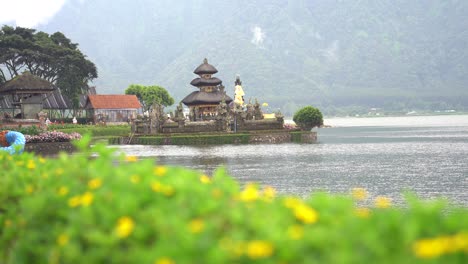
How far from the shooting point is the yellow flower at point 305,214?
18.7 ft

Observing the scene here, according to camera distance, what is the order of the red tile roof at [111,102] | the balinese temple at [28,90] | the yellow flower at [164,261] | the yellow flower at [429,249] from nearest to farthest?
the yellow flower at [429,249] → the yellow flower at [164,261] → the balinese temple at [28,90] → the red tile roof at [111,102]

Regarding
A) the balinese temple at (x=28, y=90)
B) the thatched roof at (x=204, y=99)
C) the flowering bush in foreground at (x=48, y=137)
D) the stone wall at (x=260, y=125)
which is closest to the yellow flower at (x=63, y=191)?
the flowering bush in foreground at (x=48, y=137)

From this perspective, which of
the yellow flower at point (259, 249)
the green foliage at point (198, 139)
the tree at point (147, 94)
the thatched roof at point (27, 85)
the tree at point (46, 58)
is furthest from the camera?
the tree at point (147, 94)

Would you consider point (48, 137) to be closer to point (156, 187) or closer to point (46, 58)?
point (156, 187)

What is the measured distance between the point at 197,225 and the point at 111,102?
348 ft

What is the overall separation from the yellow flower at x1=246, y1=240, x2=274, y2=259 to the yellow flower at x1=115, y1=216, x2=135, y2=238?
112 centimetres

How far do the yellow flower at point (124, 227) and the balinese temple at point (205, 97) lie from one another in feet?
269

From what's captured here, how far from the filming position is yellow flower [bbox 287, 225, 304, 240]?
523 centimetres

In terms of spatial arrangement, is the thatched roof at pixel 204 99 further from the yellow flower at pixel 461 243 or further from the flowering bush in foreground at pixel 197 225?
the yellow flower at pixel 461 243

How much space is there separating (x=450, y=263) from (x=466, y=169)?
111 ft

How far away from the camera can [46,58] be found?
9662 centimetres

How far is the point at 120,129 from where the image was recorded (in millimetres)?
90750

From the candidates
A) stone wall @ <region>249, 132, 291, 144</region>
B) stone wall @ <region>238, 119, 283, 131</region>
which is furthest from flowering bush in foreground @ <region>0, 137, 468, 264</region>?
stone wall @ <region>238, 119, 283, 131</region>

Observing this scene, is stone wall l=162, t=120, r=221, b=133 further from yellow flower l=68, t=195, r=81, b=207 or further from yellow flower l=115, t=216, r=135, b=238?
yellow flower l=115, t=216, r=135, b=238
